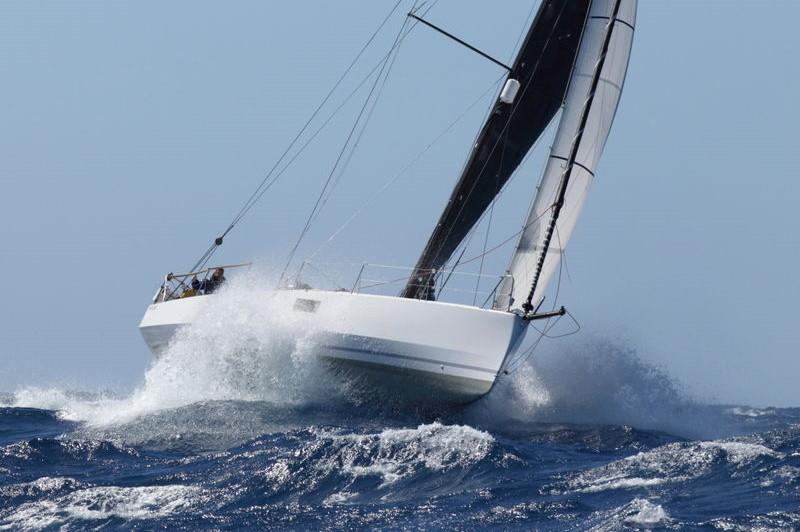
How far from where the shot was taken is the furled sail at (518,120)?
2088cm

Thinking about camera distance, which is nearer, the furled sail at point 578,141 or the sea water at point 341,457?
the sea water at point 341,457

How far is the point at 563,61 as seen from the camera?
21.1 meters

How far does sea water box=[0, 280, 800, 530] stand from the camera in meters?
11.3

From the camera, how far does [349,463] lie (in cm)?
1343

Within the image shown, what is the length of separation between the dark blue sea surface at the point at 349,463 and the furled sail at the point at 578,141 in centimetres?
227

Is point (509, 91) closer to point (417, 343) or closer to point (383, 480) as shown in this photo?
point (417, 343)

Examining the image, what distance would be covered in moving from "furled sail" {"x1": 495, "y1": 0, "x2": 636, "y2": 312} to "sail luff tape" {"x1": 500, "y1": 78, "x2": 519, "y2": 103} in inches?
49.1

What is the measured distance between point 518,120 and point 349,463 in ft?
31.0

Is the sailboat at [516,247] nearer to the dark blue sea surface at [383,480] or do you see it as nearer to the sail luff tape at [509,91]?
the sail luff tape at [509,91]

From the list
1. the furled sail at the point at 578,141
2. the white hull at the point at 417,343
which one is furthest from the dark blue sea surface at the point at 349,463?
the furled sail at the point at 578,141

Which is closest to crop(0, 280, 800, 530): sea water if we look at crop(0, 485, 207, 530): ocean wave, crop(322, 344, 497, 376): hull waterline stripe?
crop(0, 485, 207, 530): ocean wave

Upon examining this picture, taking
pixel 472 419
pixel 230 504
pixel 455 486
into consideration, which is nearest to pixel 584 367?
pixel 472 419

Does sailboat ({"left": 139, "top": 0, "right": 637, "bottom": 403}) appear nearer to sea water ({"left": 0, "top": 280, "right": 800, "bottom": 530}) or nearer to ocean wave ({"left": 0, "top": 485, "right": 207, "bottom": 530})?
sea water ({"left": 0, "top": 280, "right": 800, "bottom": 530})

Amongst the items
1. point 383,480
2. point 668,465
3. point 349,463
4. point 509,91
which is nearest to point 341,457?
point 349,463
